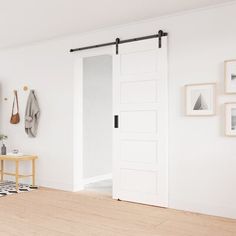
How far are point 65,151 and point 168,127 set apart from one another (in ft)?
6.17

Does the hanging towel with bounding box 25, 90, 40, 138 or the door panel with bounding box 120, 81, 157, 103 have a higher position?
the door panel with bounding box 120, 81, 157, 103

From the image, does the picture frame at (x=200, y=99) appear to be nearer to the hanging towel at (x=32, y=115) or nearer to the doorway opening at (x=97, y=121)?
the doorway opening at (x=97, y=121)

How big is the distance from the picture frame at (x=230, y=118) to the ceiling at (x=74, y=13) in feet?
4.03

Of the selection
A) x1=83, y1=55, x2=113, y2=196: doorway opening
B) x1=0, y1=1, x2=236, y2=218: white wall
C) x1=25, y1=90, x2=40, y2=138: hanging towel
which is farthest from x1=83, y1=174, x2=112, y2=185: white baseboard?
x1=0, y1=1, x2=236, y2=218: white wall

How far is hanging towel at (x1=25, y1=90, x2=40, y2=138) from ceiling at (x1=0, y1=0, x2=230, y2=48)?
1.13m

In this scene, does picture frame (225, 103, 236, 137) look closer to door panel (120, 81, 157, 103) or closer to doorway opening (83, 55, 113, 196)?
door panel (120, 81, 157, 103)

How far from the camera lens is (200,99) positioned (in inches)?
155

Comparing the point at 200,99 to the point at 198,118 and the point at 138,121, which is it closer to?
the point at 198,118

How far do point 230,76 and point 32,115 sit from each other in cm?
334

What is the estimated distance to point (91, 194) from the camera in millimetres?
4953

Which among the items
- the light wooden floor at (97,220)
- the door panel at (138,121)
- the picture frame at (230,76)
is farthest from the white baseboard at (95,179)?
the picture frame at (230,76)

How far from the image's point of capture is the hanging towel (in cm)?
553

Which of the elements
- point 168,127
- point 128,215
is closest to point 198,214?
point 128,215

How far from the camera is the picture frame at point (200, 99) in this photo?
12.6ft
